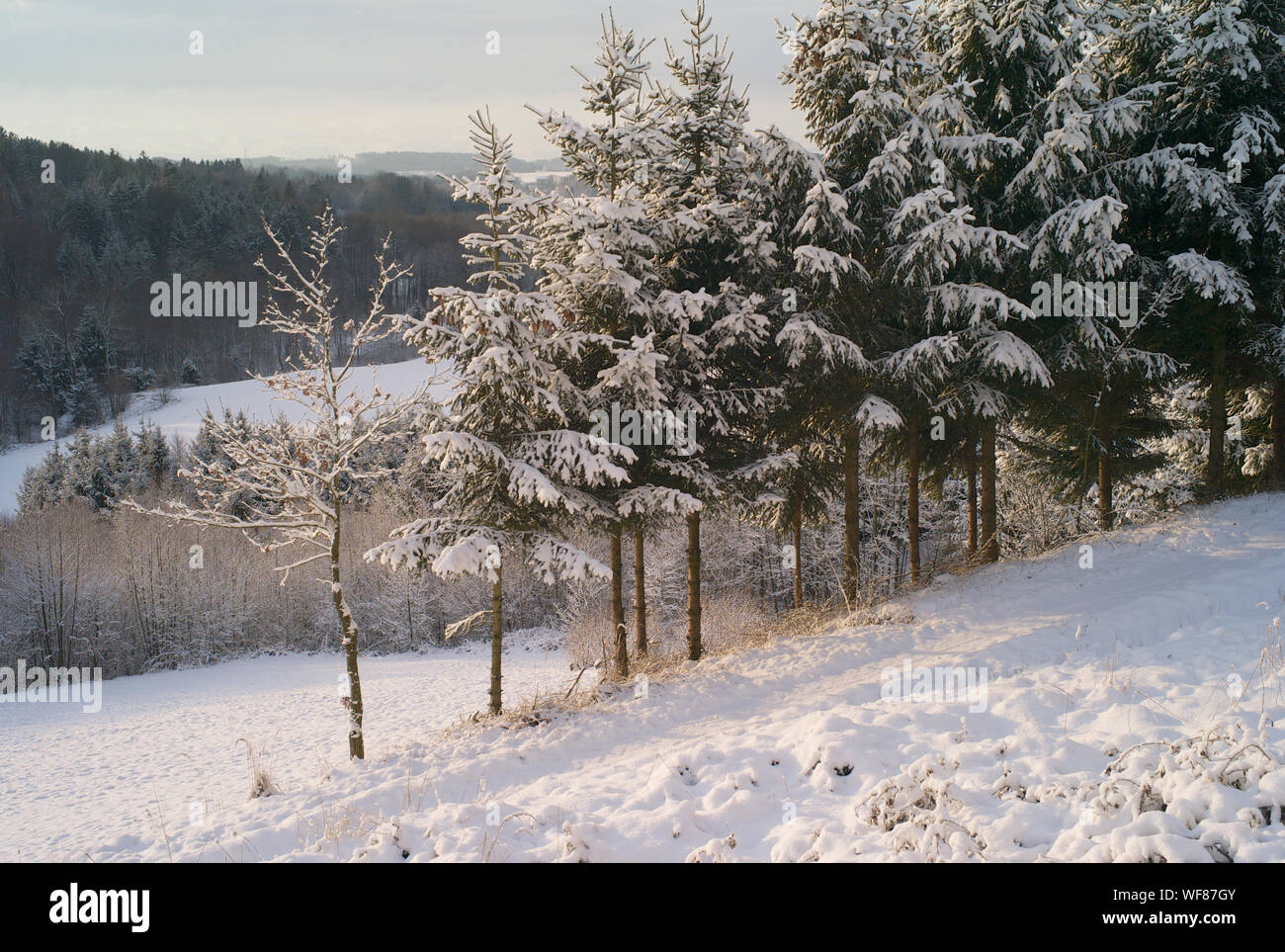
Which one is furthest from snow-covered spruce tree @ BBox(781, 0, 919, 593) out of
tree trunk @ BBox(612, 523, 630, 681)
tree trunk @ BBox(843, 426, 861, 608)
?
tree trunk @ BBox(612, 523, 630, 681)

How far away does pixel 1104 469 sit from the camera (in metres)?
15.9

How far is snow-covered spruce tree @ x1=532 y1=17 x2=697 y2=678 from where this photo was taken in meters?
11.0

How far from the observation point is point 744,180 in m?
13.1

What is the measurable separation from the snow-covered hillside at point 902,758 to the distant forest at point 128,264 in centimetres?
6640

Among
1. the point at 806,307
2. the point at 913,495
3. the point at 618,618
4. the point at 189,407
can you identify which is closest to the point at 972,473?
the point at 913,495

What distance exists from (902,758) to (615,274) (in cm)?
836

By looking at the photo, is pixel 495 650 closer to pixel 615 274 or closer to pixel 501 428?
pixel 501 428

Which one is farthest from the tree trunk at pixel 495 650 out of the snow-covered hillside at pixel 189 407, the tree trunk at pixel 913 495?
the snow-covered hillside at pixel 189 407

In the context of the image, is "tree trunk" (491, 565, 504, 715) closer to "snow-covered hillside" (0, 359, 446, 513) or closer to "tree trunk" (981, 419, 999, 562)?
"tree trunk" (981, 419, 999, 562)

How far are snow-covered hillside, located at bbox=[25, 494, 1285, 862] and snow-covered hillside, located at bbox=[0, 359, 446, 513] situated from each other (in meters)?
42.2

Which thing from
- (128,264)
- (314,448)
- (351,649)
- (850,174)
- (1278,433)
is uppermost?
(128,264)

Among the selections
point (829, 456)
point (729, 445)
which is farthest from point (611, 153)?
point (829, 456)
